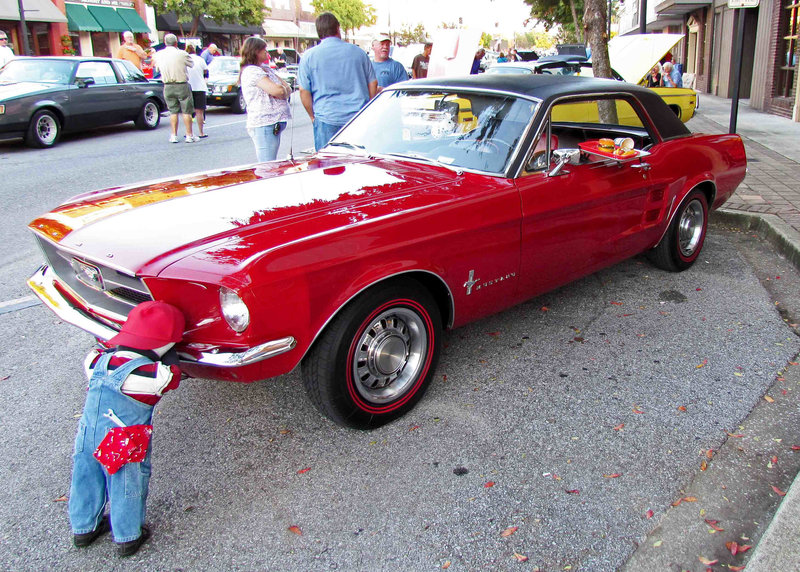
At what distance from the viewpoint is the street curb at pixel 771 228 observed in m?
5.56

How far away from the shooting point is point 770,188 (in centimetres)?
782

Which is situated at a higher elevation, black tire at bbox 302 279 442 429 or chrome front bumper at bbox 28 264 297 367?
chrome front bumper at bbox 28 264 297 367

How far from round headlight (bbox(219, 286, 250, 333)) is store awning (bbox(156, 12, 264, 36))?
4242cm

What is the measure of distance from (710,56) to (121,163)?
21121 millimetres

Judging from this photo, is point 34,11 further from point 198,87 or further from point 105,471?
point 105,471

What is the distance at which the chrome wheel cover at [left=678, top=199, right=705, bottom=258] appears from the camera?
512 centimetres

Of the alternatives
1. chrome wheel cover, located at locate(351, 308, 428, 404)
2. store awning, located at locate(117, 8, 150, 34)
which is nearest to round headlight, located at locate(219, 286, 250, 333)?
chrome wheel cover, located at locate(351, 308, 428, 404)

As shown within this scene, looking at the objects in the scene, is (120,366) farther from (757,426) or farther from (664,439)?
(757,426)

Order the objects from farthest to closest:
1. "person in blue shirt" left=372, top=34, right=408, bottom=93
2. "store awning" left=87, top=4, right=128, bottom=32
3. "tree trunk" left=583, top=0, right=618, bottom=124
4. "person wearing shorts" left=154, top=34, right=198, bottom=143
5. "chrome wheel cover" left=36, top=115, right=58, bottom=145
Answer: "store awning" left=87, top=4, right=128, bottom=32 < "chrome wheel cover" left=36, top=115, right=58, bottom=145 < "person wearing shorts" left=154, top=34, right=198, bottom=143 < "tree trunk" left=583, top=0, right=618, bottom=124 < "person in blue shirt" left=372, top=34, right=408, bottom=93

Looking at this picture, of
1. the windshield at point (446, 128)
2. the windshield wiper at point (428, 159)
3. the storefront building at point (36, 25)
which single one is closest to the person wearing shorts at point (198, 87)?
the windshield at point (446, 128)

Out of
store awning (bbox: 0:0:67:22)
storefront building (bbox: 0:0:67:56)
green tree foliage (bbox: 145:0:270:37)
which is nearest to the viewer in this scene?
store awning (bbox: 0:0:67:22)

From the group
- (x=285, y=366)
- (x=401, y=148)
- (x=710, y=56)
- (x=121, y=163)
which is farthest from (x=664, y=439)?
(x=710, y=56)

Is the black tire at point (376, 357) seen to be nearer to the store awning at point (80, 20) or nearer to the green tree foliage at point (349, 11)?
the store awning at point (80, 20)

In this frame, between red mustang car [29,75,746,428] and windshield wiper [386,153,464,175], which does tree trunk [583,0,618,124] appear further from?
windshield wiper [386,153,464,175]
